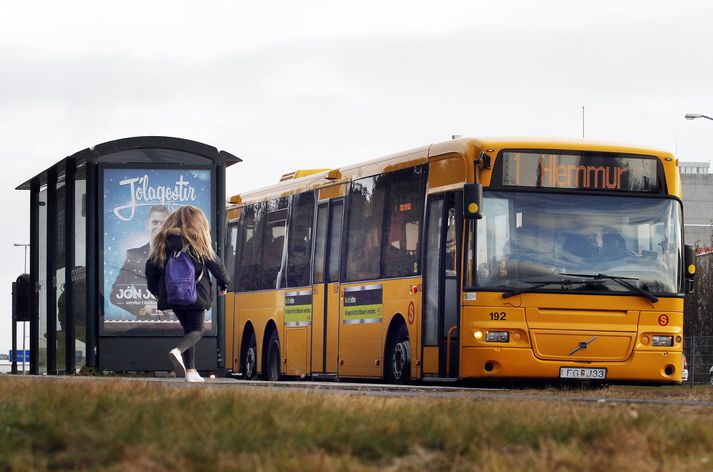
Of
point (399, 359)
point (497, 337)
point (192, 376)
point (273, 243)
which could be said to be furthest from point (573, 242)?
point (273, 243)

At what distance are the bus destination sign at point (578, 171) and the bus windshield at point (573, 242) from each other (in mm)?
162

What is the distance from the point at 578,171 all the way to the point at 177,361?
5.88 metres

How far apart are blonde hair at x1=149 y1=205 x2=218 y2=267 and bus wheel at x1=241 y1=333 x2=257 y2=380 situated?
10923mm

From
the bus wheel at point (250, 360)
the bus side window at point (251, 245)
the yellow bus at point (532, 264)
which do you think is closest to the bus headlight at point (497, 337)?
the yellow bus at point (532, 264)

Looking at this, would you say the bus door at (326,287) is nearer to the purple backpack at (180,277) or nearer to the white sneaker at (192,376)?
the white sneaker at (192,376)

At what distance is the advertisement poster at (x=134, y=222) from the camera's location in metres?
22.0

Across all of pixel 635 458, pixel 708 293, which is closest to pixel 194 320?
pixel 635 458

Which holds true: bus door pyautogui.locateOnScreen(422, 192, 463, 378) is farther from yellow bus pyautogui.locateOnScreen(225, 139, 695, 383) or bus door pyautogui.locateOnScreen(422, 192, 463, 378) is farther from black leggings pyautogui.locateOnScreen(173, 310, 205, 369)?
black leggings pyautogui.locateOnScreen(173, 310, 205, 369)

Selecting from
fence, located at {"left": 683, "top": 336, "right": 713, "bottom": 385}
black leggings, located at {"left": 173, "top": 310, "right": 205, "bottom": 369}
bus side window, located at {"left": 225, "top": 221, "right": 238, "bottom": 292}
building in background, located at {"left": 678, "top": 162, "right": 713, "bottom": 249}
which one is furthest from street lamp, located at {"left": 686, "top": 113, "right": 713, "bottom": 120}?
building in background, located at {"left": 678, "top": 162, "right": 713, "bottom": 249}

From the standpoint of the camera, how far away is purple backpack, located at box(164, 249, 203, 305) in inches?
647

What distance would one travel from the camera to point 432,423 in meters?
8.71

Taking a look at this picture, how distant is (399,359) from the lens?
21.3 m

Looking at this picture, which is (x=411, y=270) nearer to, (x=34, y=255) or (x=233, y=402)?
(x=34, y=255)

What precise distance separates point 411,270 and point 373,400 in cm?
993
